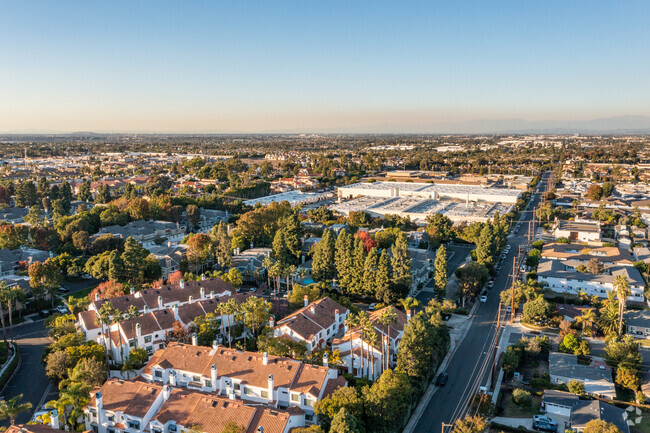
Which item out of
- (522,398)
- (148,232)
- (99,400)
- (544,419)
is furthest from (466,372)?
(148,232)

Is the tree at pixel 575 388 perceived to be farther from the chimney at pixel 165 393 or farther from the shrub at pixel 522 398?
the chimney at pixel 165 393

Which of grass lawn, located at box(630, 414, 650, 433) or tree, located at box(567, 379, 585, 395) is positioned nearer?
grass lawn, located at box(630, 414, 650, 433)

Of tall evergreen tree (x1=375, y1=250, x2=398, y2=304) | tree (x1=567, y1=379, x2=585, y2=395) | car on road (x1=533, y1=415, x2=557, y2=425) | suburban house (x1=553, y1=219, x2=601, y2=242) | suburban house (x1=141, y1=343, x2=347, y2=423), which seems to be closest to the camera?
car on road (x1=533, y1=415, x2=557, y2=425)

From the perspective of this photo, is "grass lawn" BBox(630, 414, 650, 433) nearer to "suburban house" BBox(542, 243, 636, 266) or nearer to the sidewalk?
the sidewalk

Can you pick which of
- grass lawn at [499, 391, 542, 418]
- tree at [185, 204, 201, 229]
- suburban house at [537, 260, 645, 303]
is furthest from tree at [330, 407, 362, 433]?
tree at [185, 204, 201, 229]

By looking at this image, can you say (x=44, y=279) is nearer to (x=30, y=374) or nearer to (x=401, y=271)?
(x=30, y=374)

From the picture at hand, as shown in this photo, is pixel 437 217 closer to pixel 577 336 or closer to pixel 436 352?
pixel 577 336

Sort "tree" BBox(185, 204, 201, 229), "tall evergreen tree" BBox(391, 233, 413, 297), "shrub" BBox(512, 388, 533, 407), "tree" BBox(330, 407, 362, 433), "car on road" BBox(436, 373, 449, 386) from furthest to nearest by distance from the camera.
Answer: "tree" BBox(185, 204, 201, 229)
"tall evergreen tree" BBox(391, 233, 413, 297)
"car on road" BBox(436, 373, 449, 386)
"shrub" BBox(512, 388, 533, 407)
"tree" BBox(330, 407, 362, 433)
